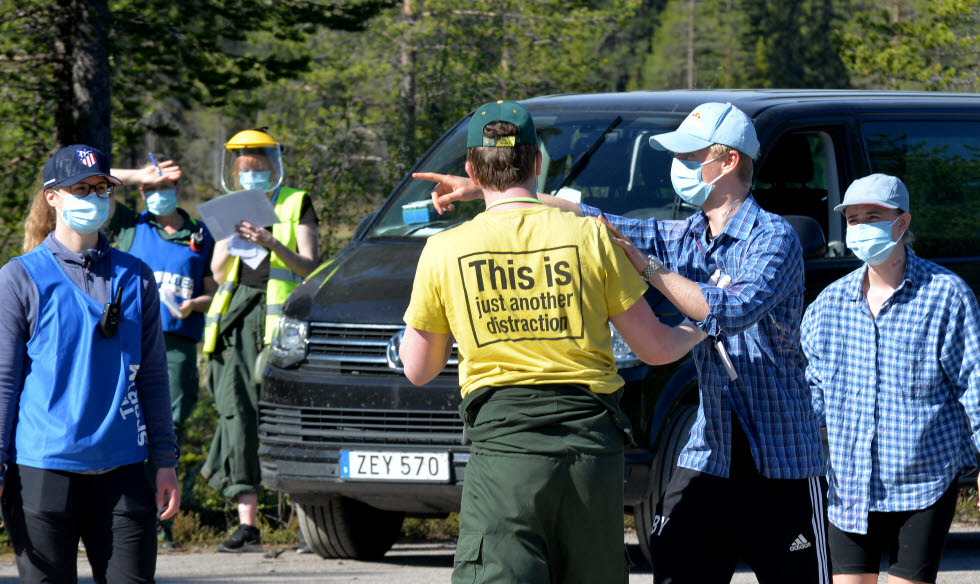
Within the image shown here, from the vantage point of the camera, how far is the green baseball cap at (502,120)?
3.38 m

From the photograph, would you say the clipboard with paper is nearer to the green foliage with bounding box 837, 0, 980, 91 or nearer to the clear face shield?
the clear face shield

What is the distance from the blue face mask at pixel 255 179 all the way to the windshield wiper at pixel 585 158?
1927 millimetres

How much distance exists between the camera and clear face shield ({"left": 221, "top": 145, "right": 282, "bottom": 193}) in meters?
7.70

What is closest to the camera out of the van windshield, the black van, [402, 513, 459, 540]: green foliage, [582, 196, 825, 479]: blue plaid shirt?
[582, 196, 825, 479]: blue plaid shirt

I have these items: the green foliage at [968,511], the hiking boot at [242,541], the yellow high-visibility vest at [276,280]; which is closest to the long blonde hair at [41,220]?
the yellow high-visibility vest at [276,280]

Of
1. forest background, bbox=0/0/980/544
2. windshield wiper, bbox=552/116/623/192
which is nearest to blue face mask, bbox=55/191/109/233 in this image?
windshield wiper, bbox=552/116/623/192

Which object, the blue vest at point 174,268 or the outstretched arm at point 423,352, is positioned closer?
the outstretched arm at point 423,352

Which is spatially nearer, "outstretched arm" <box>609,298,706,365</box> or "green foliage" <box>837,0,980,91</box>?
"outstretched arm" <box>609,298,706,365</box>

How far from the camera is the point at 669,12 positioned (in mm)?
64375

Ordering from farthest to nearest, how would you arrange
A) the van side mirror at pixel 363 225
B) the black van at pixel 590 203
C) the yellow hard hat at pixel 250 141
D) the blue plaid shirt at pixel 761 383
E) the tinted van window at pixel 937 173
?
A: the yellow hard hat at pixel 250 141, the van side mirror at pixel 363 225, the tinted van window at pixel 937 173, the black van at pixel 590 203, the blue plaid shirt at pixel 761 383

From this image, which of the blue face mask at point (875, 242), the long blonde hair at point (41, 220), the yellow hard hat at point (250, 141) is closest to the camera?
the long blonde hair at point (41, 220)

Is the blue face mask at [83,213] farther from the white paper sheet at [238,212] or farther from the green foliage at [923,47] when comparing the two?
the green foliage at [923,47]

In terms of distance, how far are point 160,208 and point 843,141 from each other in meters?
3.75

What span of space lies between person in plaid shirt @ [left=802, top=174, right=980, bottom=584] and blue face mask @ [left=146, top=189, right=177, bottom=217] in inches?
164
